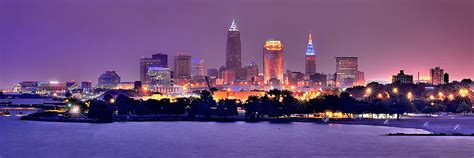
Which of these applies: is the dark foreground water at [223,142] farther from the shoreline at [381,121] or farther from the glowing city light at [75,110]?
the glowing city light at [75,110]

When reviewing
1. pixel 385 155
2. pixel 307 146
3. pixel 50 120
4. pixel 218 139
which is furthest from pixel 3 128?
pixel 385 155

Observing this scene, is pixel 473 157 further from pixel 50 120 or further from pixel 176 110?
pixel 50 120

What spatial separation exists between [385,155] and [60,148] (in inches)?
1073

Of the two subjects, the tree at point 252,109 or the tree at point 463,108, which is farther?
the tree at point 463,108

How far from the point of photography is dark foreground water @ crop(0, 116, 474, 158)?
69.9 meters

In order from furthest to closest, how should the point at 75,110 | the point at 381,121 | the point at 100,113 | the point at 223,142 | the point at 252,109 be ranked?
1. the point at 75,110
2. the point at 100,113
3. the point at 252,109
4. the point at 381,121
5. the point at 223,142

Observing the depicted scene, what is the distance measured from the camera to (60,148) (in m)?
76.4

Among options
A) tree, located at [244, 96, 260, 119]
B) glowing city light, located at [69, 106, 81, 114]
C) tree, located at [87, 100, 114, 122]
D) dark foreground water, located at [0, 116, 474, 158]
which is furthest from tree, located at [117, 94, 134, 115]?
dark foreground water, located at [0, 116, 474, 158]

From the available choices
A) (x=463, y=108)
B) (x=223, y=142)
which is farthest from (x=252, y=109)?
(x=223, y=142)

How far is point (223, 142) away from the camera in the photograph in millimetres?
79750

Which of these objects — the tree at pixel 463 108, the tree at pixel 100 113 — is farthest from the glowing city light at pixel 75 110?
the tree at pixel 463 108

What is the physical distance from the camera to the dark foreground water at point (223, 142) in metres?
69.9

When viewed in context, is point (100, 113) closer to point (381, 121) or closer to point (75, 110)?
point (75, 110)

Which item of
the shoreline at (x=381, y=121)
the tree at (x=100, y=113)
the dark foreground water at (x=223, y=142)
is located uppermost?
the tree at (x=100, y=113)
